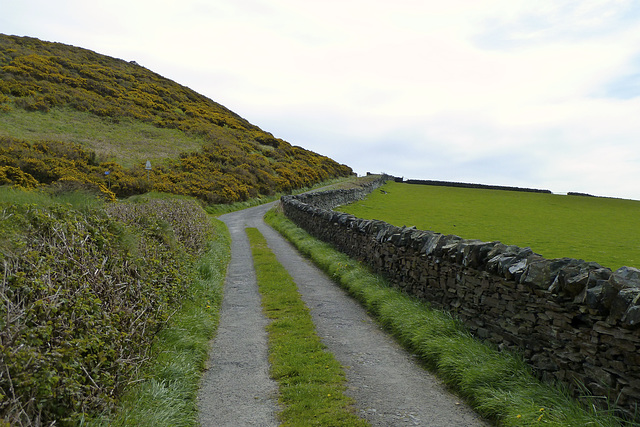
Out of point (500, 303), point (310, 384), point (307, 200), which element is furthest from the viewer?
point (307, 200)

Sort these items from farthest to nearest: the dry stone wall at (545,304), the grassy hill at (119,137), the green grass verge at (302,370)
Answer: the grassy hill at (119,137), the green grass verge at (302,370), the dry stone wall at (545,304)

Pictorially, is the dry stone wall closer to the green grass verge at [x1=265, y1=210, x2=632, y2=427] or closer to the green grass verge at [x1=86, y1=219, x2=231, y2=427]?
the green grass verge at [x1=265, y1=210, x2=632, y2=427]

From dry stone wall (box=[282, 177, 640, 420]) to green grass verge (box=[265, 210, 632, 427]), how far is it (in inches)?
9.5

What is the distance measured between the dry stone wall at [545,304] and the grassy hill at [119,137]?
23062 mm

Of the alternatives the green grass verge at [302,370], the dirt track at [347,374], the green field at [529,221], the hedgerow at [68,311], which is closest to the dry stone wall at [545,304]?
the dirt track at [347,374]

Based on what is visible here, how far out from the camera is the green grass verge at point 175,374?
4.57m

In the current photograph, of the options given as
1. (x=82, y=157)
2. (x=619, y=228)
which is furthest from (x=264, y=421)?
(x=82, y=157)

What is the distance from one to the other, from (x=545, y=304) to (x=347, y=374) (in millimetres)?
3070

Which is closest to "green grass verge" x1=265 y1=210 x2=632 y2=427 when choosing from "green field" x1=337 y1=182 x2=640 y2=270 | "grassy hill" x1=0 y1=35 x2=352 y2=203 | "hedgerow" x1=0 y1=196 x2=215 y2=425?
"hedgerow" x1=0 y1=196 x2=215 y2=425

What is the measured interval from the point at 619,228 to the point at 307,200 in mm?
21622

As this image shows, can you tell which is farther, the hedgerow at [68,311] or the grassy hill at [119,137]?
the grassy hill at [119,137]

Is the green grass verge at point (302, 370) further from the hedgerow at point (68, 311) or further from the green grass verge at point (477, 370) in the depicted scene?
the hedgerow at point (68, 311)

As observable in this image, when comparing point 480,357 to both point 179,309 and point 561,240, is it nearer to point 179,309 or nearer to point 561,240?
point 179,309

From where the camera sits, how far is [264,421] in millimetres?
5180
